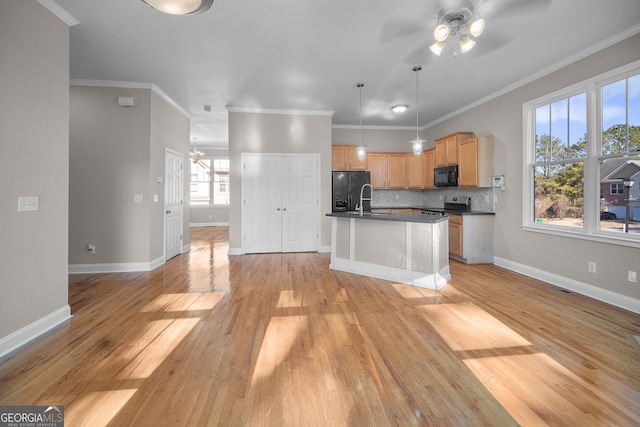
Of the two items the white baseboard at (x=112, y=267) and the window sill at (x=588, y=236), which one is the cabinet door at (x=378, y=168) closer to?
the window sill at (x=588, y=236)

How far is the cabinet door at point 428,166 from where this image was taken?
649cm

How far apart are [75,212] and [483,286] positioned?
6.03 m

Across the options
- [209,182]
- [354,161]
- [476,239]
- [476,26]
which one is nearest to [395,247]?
[476,239]

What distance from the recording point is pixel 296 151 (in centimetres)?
597

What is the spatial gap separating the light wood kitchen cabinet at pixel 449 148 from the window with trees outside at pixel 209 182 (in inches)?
313

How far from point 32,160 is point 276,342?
2.58 m

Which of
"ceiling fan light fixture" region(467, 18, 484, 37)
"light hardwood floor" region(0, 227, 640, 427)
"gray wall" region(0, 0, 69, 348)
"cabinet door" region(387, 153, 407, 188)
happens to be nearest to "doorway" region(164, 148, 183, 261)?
"light hardwood floor" region(0, 227, 640, 427)

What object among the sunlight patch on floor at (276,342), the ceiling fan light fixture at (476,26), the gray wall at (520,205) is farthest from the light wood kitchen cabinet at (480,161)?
the sunlight patch on floor at (276,342)

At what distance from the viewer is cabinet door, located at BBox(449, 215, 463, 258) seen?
5.16 meters

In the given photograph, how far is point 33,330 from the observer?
2.43 m

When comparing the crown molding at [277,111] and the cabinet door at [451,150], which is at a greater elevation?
the crown molding at [277,111]

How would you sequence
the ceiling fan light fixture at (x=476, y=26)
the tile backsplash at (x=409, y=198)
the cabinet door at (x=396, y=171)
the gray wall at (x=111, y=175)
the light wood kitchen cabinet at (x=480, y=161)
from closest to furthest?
1. the ceiling fan light fixture at (x=476, y=26)
2. the gray wall at (x=111, y=175)
3. the light wood kitchen cabinet at (x=480, y=161)
4. the tile backsplash at (x=409, y=198)
5. the cabinet door at (x=396, y=171)

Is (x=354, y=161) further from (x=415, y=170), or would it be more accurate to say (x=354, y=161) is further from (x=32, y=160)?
(x=32, y=160)

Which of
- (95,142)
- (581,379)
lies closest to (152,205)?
(95,142)
